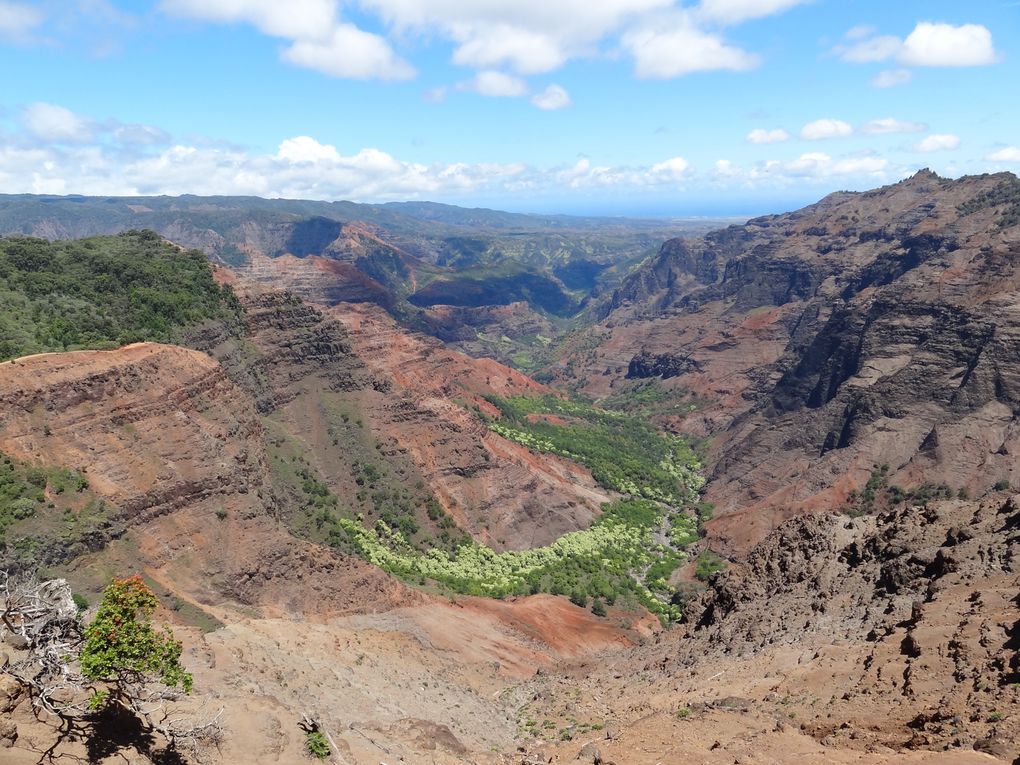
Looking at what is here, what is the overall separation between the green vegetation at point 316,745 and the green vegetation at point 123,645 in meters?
7.08

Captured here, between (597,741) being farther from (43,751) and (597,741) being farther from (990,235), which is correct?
(990,235)

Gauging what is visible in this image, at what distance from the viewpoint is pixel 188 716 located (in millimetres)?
23391

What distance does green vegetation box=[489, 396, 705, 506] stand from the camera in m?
99.1

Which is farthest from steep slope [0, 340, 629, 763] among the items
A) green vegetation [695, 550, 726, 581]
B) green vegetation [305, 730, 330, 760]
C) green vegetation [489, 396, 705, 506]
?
green vegetation [489, 396, 705, 506]

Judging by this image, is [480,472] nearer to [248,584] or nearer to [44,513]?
[248,584]

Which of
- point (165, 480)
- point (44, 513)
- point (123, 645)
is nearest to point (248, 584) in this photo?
point (165, 480)

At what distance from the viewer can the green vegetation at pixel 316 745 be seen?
24125mm

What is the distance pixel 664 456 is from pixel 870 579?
79.7 metres

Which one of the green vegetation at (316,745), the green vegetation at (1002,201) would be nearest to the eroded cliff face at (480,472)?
the green vegetation at (316,745)

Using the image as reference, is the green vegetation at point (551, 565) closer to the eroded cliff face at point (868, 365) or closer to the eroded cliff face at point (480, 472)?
the eroded cliff face at point (480, 472)

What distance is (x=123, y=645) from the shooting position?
1792 cm

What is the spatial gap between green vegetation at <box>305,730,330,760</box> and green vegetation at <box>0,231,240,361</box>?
115ft

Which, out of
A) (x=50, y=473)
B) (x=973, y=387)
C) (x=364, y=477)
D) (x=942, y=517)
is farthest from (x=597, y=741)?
(x=973, y=387)

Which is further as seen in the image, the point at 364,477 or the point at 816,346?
the point at 816,346
